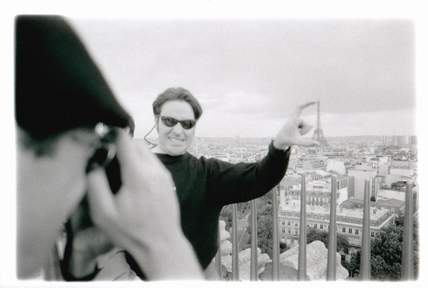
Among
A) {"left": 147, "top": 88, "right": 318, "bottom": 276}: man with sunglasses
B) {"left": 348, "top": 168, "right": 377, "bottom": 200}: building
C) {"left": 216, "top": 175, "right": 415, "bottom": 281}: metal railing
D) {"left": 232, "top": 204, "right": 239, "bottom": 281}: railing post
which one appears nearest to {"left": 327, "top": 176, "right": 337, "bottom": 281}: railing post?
{"left": 216, "top": 175, "right": 415, "bottom": 281}: metal railing

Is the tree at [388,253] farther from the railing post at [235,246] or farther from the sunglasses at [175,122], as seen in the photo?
the sunglasses at [175,122]

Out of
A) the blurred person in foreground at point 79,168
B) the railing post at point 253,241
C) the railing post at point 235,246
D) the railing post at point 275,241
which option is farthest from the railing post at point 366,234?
the blurred person in foreground at point 79,168

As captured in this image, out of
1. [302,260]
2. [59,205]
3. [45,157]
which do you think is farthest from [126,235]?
[302,260]

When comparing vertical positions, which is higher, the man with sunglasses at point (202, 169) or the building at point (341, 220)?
the man with sunglasses at point (202, 169)

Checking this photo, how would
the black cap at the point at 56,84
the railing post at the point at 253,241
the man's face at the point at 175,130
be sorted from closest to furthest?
the black cap at the point at 56,84 < the man's face at the point at 175,130 < the railing post at the point at 253,241

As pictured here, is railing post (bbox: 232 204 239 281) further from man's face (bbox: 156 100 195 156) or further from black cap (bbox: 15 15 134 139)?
black cap (bbox: 15 15 134 139)

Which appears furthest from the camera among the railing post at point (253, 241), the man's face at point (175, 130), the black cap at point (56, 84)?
the railing post at point (253, 241)

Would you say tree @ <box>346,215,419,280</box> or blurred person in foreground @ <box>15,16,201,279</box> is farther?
tree @ <box>346,215,419,280</box>
